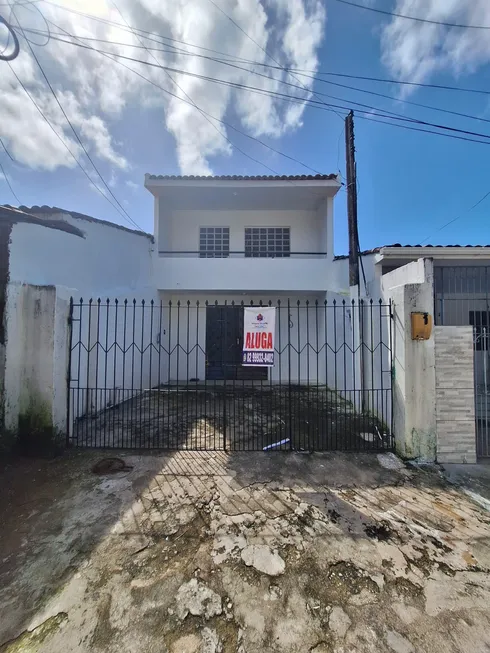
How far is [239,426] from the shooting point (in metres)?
5.49

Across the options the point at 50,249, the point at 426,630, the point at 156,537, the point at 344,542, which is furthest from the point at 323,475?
the point at 50,249

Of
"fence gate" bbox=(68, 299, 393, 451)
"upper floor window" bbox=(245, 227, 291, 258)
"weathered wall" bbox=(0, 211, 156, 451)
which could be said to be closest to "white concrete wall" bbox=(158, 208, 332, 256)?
"upper floor window" bbox=(245, 227, 291, 258)

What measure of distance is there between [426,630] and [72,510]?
10.8ft

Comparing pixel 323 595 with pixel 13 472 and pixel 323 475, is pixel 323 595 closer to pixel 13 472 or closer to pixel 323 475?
pixel 323 475

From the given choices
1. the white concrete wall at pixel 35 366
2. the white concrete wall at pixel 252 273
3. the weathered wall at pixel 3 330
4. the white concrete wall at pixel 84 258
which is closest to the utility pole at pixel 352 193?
the white concrete wall at pixel 252 273

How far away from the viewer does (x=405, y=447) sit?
408cm

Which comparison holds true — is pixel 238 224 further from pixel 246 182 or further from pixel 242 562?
pixel 242 562

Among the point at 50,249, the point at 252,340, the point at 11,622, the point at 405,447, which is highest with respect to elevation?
the point at 50,249

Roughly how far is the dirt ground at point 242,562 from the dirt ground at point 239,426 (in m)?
0.89

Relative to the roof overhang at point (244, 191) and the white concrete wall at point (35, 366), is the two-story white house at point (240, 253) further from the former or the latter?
the white concrete wall at point (35, 366)

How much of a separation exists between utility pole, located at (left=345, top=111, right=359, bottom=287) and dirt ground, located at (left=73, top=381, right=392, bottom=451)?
3267 millimetres

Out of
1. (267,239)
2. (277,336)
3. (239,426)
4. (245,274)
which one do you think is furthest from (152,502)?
(267,239)

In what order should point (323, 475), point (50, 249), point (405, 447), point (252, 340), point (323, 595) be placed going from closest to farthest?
point (323, 595) → point (323, 475) → point (405, 447) → point (252, 340) → point (50, 249)

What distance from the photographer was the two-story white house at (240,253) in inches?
333
